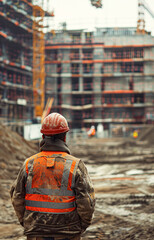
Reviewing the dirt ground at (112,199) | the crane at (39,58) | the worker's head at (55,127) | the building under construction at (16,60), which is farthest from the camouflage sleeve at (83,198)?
the crane at (39,58)

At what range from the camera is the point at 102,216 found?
726cm

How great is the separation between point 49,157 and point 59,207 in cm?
41

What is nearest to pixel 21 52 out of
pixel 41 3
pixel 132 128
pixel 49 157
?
pixel 41 3

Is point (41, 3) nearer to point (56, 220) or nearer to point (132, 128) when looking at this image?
point (132, 128)

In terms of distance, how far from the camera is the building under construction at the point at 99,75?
53281mm

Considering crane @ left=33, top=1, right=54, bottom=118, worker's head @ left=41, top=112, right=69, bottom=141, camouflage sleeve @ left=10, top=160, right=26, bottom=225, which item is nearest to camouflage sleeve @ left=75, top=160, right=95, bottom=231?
worker's head @ left=41, top=112, right=69, bottom=141

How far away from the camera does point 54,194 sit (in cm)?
260

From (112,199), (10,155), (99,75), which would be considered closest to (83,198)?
(112,199)

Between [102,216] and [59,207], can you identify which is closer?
[59,207]

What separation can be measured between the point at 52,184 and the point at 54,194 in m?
0.08

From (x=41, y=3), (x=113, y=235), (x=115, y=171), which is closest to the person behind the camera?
(x=113, y=235)

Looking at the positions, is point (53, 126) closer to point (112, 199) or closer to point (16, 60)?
point (112, 199)

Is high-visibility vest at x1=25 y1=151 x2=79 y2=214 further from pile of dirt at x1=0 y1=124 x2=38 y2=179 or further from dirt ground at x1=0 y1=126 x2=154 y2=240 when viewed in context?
pile of dirt at x1=0 y1=124 x2=38 y2=179

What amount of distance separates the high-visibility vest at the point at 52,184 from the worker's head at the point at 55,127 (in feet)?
0.55
